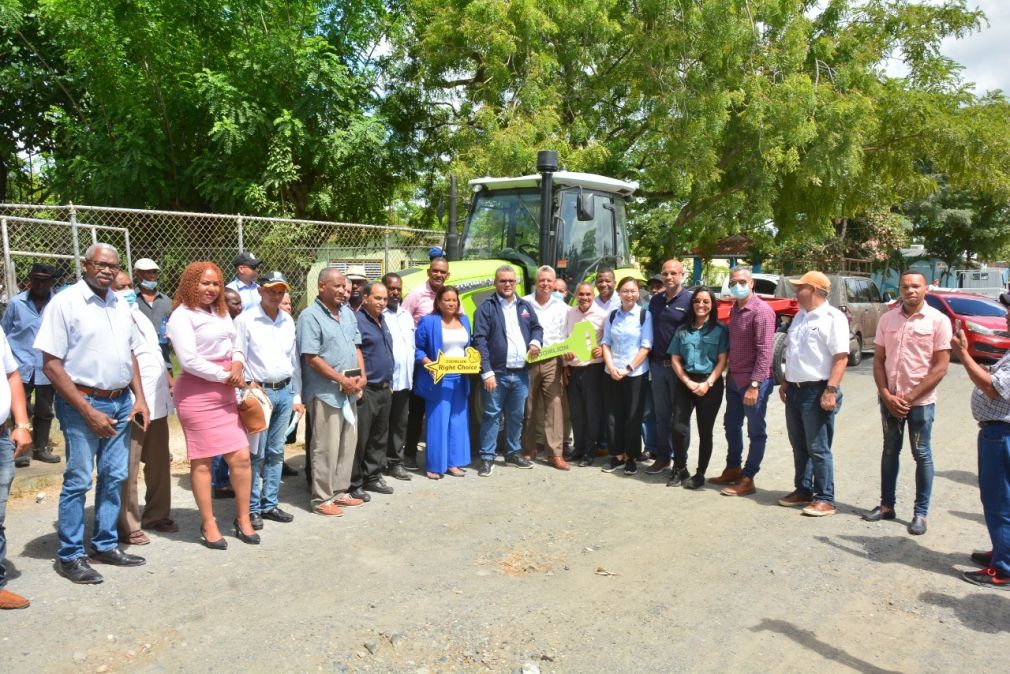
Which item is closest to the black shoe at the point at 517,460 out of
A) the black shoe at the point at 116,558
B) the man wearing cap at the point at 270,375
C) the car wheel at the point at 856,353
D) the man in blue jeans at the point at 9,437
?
the man wearing cap at the point at 270,375

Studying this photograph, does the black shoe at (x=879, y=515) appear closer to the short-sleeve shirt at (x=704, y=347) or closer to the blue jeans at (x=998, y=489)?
the blue jeans at (x=998, y=489)

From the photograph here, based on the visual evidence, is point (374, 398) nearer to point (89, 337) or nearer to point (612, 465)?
point (89, 337)

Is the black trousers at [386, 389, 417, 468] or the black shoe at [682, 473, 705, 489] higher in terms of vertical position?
the black trousers at [386, 389, 417, 468]

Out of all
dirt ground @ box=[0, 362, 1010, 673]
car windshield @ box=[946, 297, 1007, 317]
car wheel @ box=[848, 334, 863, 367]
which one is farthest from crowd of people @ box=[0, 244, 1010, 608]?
car windshield @ box=[946, 297, 1007, 317]

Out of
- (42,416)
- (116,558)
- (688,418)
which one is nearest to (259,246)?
(42,416)

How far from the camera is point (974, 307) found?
623 inches

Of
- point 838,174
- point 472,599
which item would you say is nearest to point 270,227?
point 472,599

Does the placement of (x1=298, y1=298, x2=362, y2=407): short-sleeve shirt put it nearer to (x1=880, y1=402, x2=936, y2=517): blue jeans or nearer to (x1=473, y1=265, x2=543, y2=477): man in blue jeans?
(x1=473, y1=265, x2=543, y2=477): man in blue jeans

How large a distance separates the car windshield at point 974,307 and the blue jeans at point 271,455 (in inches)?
593

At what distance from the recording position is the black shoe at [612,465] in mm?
7332

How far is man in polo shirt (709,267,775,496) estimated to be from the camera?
247 inches

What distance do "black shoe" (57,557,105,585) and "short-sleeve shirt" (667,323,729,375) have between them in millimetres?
4779

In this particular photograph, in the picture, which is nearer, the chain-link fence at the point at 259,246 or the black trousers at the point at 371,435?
the black trousers at the point at 371,435

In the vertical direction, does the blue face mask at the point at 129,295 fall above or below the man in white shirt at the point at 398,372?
above
